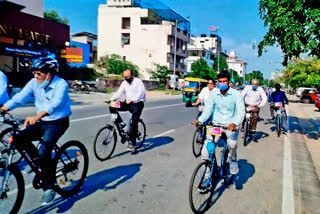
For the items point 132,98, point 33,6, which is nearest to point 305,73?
point 33,6

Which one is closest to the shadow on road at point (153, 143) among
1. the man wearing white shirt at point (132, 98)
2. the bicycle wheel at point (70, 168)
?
the man wearing white shirt at point (132, 98)

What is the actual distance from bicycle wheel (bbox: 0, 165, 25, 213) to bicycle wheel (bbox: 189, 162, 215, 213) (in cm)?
200

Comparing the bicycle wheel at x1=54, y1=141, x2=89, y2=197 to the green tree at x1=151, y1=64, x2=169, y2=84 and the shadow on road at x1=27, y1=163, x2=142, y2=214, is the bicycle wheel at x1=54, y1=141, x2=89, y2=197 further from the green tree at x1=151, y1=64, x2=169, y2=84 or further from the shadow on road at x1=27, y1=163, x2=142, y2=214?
the green tree at x1=151, y1=64, x2=169, y2=84

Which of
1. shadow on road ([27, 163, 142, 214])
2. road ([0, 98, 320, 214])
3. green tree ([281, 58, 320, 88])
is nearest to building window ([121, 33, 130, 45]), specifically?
green tree ([281, 58, 320, 88])

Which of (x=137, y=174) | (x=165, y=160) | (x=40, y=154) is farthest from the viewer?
(x=165, y=160)

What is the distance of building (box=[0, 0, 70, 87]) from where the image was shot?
21141mm

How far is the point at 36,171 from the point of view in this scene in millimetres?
3715

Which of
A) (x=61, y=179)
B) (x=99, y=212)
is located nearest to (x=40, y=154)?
(x=61, y=179)

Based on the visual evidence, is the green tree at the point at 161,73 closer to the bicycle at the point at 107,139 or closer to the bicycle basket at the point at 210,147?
the bicycle at the point at 107,139

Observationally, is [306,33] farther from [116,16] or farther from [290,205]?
[116,16]

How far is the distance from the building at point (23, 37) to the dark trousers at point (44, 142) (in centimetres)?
1942

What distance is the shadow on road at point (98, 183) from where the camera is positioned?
12.8 ft

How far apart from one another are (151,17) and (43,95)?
5257 centimetres

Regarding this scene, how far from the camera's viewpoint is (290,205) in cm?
436
